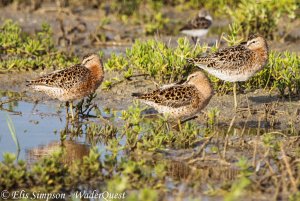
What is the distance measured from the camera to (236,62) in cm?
1182

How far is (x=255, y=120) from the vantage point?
454 inches

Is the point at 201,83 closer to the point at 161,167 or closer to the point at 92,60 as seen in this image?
the point at 92,60

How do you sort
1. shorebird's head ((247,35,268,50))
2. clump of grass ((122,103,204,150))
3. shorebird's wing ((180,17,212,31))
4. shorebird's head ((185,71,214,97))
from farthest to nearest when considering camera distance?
shorebird's wing ((180,17,212,31))
shorebird's head ((247,35,268,50))
shorebird's head ((185,71,214,97))
clump of grass ((122,103,204,150))

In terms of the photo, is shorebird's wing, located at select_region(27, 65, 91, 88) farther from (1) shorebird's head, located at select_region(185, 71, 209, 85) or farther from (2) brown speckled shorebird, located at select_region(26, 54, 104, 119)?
(1) shorebird's head, located at select_region(185, 71, 209, 85)

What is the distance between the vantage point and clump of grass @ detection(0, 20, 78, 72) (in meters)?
14.1

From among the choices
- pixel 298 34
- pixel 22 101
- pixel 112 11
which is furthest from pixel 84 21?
pixel 22 101

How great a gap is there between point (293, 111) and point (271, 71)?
1092 mm

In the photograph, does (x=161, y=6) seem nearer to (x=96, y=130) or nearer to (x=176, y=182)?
(x=96, y=130)

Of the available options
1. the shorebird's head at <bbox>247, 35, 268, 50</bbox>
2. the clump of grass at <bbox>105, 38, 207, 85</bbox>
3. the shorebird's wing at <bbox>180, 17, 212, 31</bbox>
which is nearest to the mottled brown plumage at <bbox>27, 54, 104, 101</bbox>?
the clump of grass at <bbox>105, 38, 207, 85</bbox>

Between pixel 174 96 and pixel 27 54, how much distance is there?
4844 millimetres

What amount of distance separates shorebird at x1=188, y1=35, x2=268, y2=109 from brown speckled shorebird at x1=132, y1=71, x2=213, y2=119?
38.2 inches

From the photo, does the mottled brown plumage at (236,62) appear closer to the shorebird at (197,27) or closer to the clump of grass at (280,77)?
the clump of grass at (280,77)

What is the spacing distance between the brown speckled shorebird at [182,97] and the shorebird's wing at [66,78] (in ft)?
3.28

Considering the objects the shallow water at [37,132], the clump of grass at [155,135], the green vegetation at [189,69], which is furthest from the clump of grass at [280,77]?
the shallow water at [37,132]
